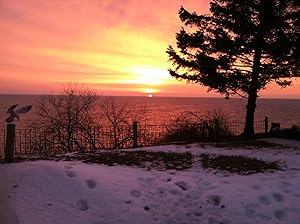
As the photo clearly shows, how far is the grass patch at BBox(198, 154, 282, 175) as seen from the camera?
10914 millimetres

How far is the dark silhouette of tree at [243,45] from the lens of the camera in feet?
63.0

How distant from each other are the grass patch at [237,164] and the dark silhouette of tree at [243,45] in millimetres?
7721

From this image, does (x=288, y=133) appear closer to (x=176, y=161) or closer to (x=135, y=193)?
(x=176, y=161)

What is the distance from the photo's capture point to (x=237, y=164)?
38.4 feet

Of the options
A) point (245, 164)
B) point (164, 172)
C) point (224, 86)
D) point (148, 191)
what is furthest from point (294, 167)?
point (224, 86)

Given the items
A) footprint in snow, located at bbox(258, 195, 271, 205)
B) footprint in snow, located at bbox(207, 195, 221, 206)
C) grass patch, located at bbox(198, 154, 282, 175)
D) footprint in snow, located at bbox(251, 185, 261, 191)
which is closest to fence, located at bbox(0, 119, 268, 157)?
grass patch, located at bbox(198, 154, 282, 175)

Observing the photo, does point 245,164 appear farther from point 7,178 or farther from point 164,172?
point 7,178

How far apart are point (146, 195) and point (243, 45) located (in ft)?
41.0

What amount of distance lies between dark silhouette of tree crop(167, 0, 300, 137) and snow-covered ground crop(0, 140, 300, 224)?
9.76 m

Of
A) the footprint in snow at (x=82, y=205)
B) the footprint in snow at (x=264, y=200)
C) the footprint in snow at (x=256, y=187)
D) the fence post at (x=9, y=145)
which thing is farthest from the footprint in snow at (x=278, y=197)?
the fence post at (x=9, y=145)

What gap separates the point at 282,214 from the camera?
8.00 m

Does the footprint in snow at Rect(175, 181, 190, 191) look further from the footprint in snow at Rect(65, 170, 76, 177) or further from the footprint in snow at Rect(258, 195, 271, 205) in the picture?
the footprint in snow at Rect(65, 170, 76, 177)

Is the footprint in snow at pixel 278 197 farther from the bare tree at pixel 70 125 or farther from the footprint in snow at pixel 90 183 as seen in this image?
the bare tree at pixel 70 125

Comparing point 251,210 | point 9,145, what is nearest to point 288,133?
point 251,210
